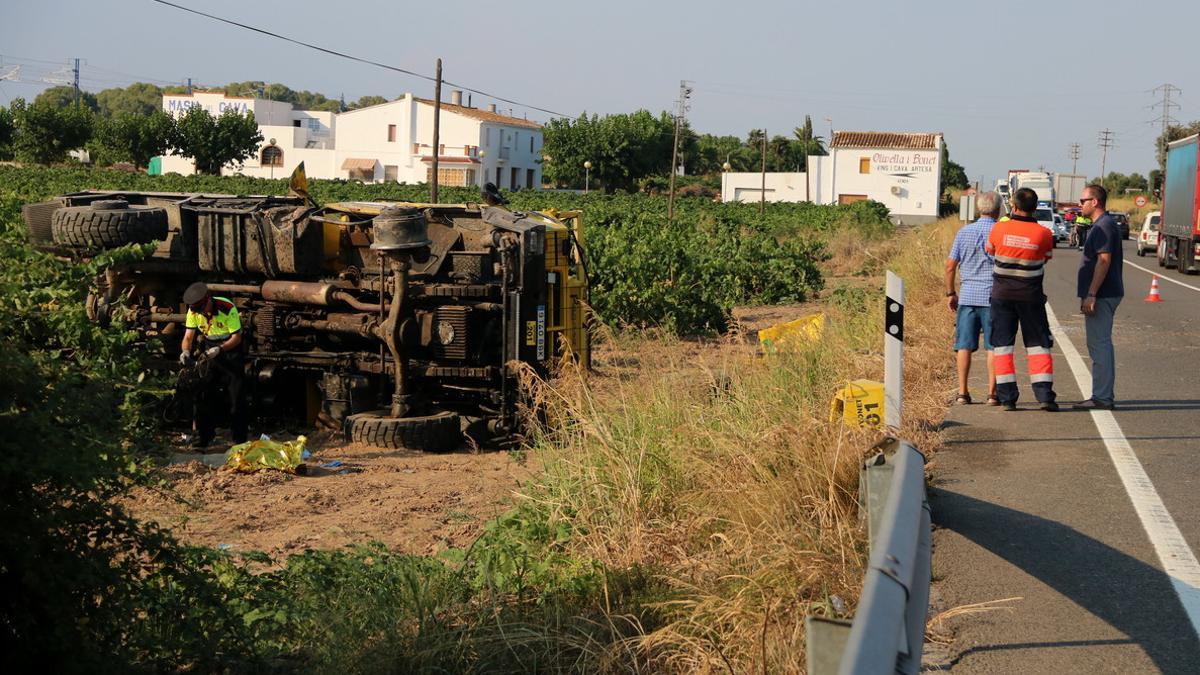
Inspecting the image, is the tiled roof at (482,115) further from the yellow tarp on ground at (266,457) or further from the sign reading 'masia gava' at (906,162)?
the yellow tarp on ground at (266,457)

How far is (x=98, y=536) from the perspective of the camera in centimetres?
477

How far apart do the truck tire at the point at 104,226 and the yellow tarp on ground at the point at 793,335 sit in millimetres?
6489

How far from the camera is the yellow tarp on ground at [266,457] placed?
10820 millimetres

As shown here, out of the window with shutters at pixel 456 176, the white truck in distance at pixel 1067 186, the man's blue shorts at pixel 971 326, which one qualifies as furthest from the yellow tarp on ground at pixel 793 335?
the window with shutters at pixel 456 176

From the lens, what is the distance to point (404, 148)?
3848 inches

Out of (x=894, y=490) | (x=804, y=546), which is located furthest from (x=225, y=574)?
(x=894, y=490)

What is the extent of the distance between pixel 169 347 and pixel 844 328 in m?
7.30

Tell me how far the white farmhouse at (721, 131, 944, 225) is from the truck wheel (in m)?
74.4

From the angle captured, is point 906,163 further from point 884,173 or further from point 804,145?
point 804,145

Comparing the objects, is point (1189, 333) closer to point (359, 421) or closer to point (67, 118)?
point (359, 421)

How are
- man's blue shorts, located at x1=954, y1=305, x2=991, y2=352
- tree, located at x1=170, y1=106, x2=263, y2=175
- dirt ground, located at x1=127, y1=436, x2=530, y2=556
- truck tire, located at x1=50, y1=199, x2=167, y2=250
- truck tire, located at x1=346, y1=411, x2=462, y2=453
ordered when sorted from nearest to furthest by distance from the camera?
dirt ground, located at x1=127, y1=436, x2=530, y2=556 → man's blue shorts, located at x1=954, y1=305, x2=991, y2=352 → truck tire, located at x1=346, y1=411, x2=462, y2=453 → truck tire, located at x1=50, y1=199, x2=167, y2=250 → tree, located at x1=170, y1=106, x2=263, y2=175

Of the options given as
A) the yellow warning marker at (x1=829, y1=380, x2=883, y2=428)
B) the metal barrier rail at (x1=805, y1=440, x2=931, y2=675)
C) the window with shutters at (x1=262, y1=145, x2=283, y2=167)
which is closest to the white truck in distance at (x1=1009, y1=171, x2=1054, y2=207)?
the yellow warning marker at (x1=829, y1=380, x2=883, y2=428)

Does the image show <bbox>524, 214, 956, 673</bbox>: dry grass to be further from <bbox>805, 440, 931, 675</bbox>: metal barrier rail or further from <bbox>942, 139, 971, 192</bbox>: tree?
<bbox>942, 139, 971, 192</bbox>: tree

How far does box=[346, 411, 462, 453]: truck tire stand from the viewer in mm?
11867
